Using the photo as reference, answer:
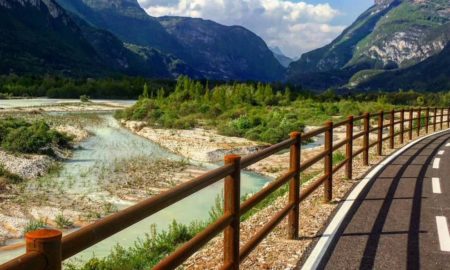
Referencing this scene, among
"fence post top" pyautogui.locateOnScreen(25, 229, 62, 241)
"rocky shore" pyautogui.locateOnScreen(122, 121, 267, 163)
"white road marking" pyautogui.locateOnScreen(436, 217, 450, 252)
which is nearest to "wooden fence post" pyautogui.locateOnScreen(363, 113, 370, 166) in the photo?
"white road marking" pyautogui.locateOnScreen(436, 217, 450, 252)

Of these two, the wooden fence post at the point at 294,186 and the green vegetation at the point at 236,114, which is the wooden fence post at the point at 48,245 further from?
the green vegetation at the point at 236,114

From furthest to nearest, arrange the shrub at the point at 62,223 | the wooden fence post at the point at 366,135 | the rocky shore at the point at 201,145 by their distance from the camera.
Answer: the rocky shore at the point at 201,145, the shrub at the point at 62,223, the wooden fence post at the point at 366,135

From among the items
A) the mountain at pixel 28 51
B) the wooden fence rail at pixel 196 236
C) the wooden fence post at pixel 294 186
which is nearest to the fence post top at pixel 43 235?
the wooden fence rail at pixel 196 236

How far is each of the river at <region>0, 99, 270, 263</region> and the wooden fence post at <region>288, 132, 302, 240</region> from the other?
3267mm

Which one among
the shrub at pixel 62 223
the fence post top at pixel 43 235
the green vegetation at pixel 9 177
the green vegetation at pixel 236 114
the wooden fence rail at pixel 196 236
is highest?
the fence post top at pixel 43 235

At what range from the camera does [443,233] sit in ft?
23.3

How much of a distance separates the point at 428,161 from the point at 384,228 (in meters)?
8.23

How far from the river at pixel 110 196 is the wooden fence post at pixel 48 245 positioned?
19.5ft

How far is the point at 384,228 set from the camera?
7328 mm

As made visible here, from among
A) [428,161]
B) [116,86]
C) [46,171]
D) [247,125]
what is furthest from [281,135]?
[116,86]

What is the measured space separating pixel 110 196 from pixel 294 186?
1112 cm

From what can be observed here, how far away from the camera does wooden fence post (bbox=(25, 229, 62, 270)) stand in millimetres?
2102

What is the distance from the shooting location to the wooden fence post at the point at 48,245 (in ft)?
6.89

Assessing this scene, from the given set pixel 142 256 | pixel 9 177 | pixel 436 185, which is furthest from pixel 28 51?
pixel 142 256
